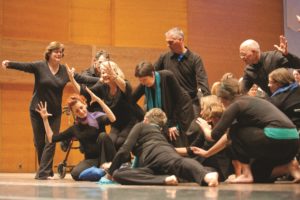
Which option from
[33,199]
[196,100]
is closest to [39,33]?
[196,100]

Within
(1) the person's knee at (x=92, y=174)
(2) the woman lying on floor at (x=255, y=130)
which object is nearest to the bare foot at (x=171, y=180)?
(2) the woman lying on floor at (x=255, y=130)

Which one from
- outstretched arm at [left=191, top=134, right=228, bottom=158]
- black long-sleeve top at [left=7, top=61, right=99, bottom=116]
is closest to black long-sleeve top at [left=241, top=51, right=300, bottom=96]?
outstretched arm at [left=191, top=134, right=228, bottom=158]

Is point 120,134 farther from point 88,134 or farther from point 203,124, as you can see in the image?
point 203,124

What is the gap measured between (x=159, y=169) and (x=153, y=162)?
0.07 metres

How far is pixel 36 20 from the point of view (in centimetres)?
796

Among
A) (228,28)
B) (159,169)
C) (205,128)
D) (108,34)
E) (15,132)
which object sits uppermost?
(228,28)

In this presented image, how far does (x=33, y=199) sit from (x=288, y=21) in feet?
23.9

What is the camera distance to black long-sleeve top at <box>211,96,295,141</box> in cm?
383

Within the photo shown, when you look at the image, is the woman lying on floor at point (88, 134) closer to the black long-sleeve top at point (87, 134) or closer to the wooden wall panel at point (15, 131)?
the black long-sleeve top at point (87, 134)

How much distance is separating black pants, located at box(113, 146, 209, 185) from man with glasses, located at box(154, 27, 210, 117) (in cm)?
123

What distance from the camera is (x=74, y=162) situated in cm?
791

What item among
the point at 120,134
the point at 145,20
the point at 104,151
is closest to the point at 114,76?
the point at 120,134

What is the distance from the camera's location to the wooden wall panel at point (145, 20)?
8.40m

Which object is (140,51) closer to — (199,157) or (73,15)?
(73,15)
